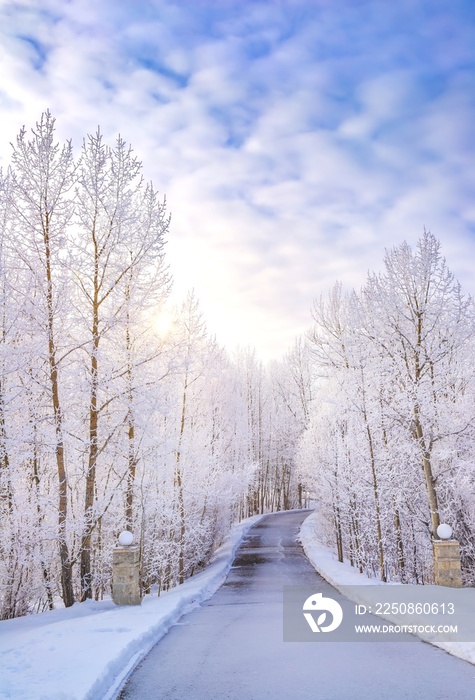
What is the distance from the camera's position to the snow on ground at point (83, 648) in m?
4.54

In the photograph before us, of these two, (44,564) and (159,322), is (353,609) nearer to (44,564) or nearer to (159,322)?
(44,564)

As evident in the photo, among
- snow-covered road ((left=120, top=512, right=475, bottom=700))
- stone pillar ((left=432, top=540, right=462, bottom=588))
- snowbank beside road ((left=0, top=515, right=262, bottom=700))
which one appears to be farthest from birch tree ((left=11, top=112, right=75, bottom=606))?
stone pillar ((left=432, top=540, right=462, bottom=588))

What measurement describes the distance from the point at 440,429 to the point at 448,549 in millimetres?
3340

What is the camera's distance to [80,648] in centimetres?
586

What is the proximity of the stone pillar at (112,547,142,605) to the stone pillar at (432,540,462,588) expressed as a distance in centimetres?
593

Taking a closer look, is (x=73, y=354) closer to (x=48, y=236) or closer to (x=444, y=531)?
(x=48, y=236)

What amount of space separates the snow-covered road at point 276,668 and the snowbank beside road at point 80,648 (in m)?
0.24

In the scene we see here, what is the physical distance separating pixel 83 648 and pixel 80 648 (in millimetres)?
36

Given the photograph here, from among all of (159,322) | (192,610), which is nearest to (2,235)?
(159,322)

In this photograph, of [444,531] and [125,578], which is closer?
[125,578]

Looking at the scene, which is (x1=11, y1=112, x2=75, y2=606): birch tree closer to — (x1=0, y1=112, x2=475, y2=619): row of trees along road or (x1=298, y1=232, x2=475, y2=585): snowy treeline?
(x1=0, y1=112, x2=475, y2=619): row of trees along road

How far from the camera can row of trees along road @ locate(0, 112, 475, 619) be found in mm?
10383

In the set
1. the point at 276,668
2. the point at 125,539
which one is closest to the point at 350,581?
the point at 125,539

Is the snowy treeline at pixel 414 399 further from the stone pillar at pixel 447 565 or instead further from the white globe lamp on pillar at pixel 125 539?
the white globe lamp on pillar at pixel 125 539
